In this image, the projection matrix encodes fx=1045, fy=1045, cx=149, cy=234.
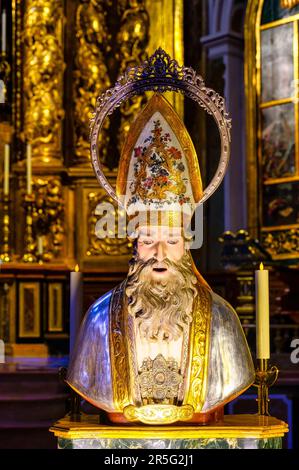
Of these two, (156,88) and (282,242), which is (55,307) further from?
(156,88)

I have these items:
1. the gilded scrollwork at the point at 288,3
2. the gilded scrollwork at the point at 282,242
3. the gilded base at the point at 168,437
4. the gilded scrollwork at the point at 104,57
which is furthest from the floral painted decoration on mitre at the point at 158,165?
the gilded scrollwork at the point at 288,3

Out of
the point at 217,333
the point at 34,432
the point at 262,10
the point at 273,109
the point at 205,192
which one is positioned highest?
the point at 262,10

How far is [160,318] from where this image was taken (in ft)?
9.37

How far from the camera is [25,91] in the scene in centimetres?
787

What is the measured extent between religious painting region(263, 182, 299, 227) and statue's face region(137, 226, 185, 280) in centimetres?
540

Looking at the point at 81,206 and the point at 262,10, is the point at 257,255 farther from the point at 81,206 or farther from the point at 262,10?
the point at 262,10

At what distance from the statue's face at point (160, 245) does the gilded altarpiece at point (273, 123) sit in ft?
17.6

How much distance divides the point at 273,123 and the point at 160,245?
18.8ft

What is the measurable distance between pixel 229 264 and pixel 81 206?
49.6 inches

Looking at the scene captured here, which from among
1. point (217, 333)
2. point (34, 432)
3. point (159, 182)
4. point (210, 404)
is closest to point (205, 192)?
point (159, 182)

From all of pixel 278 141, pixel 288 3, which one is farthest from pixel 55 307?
pixel 288 3

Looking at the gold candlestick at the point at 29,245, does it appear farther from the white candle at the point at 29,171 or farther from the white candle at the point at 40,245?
the white candle at the point at 29,171
